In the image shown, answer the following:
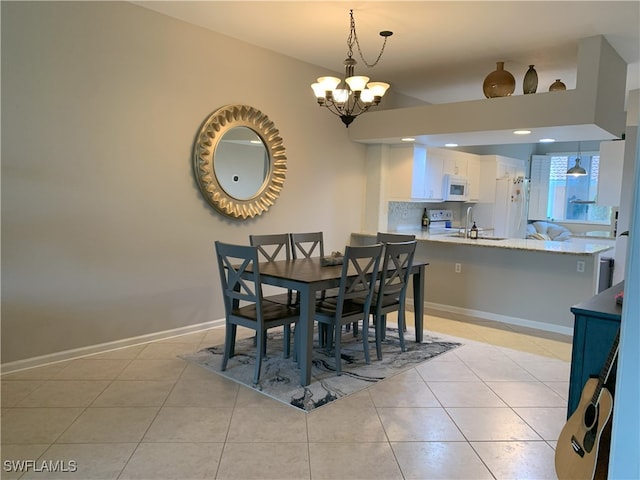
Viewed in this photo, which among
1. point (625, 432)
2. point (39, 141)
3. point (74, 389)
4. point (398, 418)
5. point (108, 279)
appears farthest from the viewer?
point (108, 279)

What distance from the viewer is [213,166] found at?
14.0 feet

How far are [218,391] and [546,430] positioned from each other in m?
2.00

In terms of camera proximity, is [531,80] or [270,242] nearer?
[270,242]

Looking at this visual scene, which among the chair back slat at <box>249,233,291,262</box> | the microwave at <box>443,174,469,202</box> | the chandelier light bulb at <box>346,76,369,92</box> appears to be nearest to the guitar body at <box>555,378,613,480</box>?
the chandelier light bulb at <box>346,76,369,92</box>

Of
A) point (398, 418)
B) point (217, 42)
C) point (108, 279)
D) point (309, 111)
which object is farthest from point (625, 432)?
point (309, 111)

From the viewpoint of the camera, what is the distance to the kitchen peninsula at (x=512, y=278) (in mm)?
4516

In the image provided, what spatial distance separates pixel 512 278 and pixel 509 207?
121 inches

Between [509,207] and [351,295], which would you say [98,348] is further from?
[509,207]

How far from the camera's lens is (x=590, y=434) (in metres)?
1.71

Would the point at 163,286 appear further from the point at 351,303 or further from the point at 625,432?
the point at 625,432

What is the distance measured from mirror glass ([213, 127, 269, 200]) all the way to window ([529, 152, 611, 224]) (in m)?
6.28

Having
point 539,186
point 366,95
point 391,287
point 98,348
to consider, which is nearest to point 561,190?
point 539,186

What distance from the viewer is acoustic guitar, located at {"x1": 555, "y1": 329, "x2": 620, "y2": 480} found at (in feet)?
5.53

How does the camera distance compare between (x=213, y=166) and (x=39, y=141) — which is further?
(x=213, y=166)
